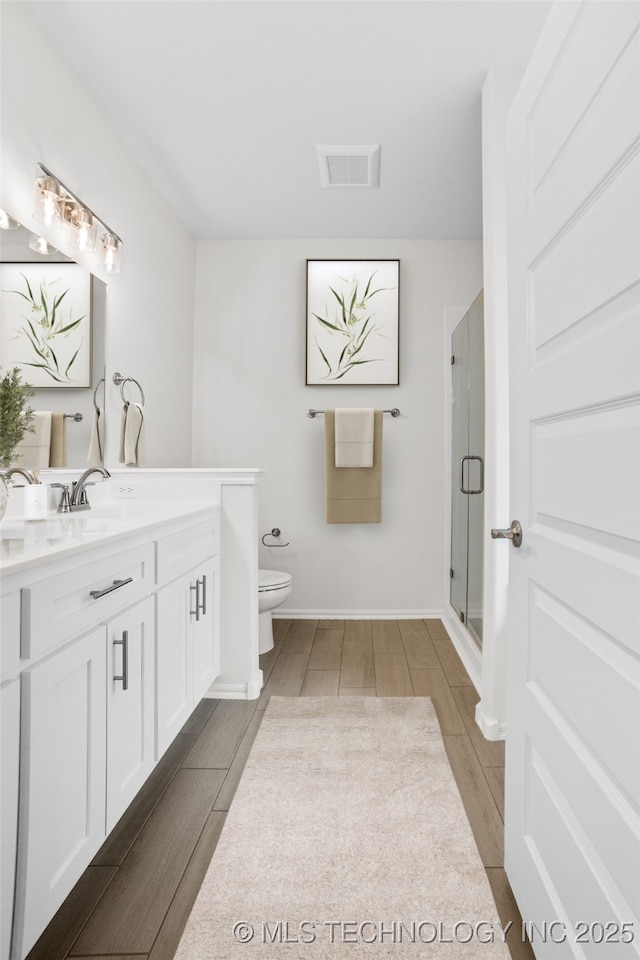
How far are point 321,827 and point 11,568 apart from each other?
43.3 inches

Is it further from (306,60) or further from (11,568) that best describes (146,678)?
(306,60)

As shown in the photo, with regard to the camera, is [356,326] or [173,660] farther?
[356,326]

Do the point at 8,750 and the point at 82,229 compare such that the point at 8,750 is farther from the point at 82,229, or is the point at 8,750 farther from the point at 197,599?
the point at 82,229

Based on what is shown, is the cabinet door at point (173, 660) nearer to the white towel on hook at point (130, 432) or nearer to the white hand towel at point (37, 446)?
the white hand towel at point (37, 446)

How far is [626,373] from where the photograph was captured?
743 millimetres

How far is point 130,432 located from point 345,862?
1823 millimetres

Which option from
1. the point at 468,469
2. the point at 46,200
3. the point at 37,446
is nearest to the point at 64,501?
the point at 37,446

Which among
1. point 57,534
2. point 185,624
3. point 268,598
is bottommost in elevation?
Result: point 268,598

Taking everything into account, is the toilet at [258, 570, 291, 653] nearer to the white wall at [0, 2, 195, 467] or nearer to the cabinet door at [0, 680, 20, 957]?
the white wall at [0, 2, 195, 467]

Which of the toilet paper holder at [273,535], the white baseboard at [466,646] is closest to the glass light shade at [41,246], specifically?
the toilet paper holder at [273,535]

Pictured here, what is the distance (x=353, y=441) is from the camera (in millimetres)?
3354

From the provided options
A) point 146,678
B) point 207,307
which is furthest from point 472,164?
point 146,678

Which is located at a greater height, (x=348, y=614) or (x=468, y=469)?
(x=468, y=469)

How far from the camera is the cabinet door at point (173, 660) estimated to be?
162cm
